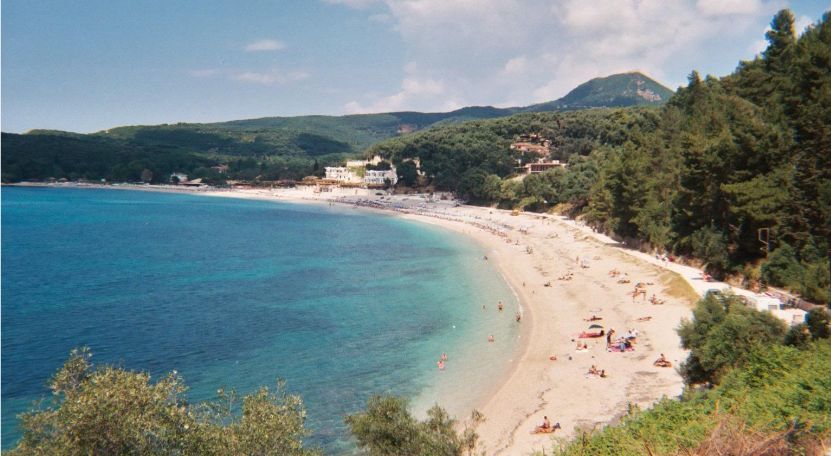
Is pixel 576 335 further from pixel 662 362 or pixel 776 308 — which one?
pixel 776 308

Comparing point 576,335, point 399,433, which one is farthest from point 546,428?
point 576,335

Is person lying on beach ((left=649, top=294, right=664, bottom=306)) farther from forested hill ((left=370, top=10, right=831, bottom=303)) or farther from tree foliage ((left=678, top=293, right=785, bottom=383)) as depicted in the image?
tree foliage ((left=678, top=293, right=785, bottom=383))

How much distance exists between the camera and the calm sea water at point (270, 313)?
25.1m

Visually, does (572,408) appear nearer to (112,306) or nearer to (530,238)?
(112,306)

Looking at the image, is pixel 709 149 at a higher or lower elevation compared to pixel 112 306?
higher

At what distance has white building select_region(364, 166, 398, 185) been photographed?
140625 mm

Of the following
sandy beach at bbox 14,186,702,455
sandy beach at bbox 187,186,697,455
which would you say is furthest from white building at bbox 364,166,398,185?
sandy beach at bbox 187,186,697,455

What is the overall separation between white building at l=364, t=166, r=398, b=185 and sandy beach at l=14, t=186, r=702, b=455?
254 feet

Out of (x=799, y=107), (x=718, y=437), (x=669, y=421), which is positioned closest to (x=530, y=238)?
(x=799, y=107)

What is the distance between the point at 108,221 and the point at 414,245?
195ft

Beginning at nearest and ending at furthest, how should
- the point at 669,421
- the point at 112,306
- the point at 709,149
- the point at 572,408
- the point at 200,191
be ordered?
the point at 669,421, the point at 572,408, the point at 709,149, the point at 112,306, the point at 200,191

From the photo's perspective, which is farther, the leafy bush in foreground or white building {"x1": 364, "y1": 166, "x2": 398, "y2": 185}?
white building {"x1": 364, "y1": 166, "x2": 398, "y2": 185}

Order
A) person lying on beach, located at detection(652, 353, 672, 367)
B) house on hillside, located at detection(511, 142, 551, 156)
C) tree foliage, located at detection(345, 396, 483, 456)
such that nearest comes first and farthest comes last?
tree foliage, located at detection(345, 396, 483, 456), person lying on beach, located at detection(652, 353, 672, 367), house on hillside, located at detection(511, 142, 551, 156)

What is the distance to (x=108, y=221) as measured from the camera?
304 ft
